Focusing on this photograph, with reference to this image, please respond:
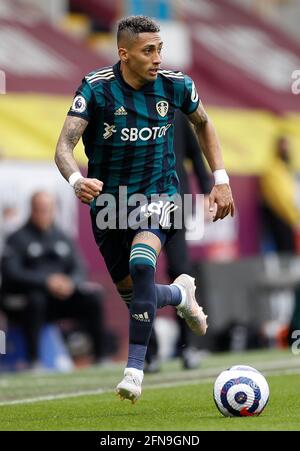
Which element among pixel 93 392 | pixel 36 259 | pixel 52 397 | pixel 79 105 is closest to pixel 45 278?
pixel 36 259

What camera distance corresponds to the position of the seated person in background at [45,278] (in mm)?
13539

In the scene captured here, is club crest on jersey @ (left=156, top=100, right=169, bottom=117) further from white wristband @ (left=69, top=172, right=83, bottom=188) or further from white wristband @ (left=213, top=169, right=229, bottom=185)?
white wristband @ (left=69, top=172, right=83, bottom=188)

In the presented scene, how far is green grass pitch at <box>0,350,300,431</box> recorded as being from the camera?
6.69 meters

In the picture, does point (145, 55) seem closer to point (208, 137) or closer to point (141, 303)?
point (208, 137)

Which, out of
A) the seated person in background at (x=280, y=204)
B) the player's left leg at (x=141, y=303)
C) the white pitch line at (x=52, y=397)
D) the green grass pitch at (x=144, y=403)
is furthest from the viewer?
the seated person in background at (x=280, y=204)

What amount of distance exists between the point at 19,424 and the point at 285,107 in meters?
15.6

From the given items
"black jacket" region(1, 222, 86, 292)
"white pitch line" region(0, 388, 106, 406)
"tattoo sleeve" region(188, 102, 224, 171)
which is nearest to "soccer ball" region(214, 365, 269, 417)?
"tattoo sleeve" region(188, 102, 224, 171)

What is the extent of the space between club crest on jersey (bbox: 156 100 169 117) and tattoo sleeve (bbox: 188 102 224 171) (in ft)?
0.86

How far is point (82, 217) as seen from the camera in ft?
50.7

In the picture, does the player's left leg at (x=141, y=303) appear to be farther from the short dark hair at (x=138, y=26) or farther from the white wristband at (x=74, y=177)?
the short dark hair at (x=138, y=26)

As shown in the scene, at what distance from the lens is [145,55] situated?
7746mm

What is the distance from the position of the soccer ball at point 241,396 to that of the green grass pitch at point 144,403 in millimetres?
72

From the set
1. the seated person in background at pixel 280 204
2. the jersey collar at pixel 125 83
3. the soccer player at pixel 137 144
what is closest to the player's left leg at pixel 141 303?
the soccer player at pixel 137 144

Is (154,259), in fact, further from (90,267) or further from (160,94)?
(90,267)
